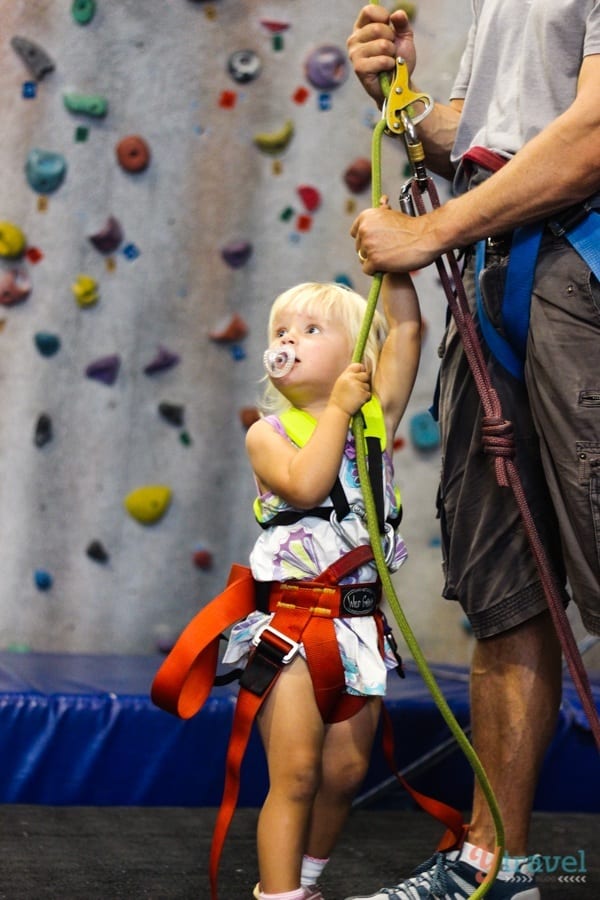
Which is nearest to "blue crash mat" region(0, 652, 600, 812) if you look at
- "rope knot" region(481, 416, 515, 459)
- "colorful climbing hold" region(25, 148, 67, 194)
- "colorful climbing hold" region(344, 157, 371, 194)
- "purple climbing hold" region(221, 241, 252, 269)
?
"rope knot" region(481, 416, 515, 459)

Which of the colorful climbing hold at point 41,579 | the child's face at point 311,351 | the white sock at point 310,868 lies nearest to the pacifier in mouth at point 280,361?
the child's face at point 311,351

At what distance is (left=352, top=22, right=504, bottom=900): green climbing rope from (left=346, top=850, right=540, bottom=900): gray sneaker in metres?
0.08

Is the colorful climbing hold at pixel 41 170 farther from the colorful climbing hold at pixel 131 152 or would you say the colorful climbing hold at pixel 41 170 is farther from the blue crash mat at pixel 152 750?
the blue crash mat at pixel 152 750

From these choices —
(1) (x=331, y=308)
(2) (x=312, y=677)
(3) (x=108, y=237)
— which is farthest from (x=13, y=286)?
(2) (x=312, y=677)

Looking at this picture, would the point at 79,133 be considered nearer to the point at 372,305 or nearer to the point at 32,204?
the point at 32,204

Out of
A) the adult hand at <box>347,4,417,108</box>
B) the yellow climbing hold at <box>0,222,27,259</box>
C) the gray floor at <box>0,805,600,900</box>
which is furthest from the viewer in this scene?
the yellow climbing hold at <box>0,222,27,259</box>

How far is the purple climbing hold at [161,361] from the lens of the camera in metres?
3.29

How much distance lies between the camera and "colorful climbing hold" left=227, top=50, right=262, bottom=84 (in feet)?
10.9

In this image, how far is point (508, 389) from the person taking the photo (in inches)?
73.9

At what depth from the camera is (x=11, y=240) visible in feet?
10.6

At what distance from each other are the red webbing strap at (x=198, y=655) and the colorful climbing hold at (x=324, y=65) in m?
1.90

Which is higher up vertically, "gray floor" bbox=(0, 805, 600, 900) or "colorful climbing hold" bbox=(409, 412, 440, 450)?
"colorful climbing hold" bbox=(409, 412, 440, 450)

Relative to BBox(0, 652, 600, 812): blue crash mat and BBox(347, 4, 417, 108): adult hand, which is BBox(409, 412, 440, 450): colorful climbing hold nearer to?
BBox(0, 652, 600, 812): blue crash mat

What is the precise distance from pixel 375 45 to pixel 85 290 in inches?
63.3
